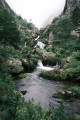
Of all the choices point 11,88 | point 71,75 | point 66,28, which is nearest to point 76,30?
point 66,28

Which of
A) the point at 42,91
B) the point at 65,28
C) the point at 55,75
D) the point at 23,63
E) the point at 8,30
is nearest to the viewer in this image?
the point at 42,91

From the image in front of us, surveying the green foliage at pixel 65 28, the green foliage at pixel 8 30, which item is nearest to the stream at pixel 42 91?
the green foliage at pixel 8 30

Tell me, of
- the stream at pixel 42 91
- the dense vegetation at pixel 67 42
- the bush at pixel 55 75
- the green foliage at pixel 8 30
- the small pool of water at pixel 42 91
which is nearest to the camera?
the stream at pixel 42 91

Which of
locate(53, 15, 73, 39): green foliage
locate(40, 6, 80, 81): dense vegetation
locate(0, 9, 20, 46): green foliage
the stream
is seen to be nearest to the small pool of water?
the stream

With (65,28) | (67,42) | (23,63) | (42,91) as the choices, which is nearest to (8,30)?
(23,63)

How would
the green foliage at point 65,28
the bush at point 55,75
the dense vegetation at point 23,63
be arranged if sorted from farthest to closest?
1. the green foliage at point 65,28
2. the bush at point 55,75
3. the dense vegetation at point 23,63

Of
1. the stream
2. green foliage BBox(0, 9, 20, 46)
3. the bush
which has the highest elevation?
green foliage BBox(0, 9, 20, 46)

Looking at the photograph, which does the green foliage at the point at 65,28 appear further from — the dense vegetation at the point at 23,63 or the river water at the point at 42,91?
the river water at the point at 42,91

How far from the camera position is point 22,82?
47.6 feet

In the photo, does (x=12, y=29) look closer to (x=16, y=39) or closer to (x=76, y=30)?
(x=16, y=39)

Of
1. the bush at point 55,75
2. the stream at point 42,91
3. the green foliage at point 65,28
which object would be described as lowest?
the stream at point 42,91

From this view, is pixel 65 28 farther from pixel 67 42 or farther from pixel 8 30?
pixel 8 30

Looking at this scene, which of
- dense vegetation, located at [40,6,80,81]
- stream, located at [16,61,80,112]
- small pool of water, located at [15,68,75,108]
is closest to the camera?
stream, located at [16,61,80,112]

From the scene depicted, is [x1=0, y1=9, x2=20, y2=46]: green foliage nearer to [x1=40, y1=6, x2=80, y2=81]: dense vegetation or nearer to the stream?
[x1=40, y1=6, x2=80, y2=81]: dense vegetation
